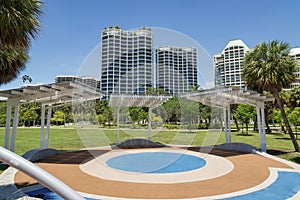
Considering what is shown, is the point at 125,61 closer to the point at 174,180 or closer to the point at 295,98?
the point at 174,180

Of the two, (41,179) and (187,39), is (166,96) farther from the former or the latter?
(41,179)

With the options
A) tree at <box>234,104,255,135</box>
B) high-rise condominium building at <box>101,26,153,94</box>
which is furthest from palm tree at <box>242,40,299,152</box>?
tree at <box>234,104,255,135</box>

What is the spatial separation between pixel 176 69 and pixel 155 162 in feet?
17.4

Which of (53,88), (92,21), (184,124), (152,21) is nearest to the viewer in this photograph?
(53,88)

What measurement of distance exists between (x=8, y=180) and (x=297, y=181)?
9293 mm

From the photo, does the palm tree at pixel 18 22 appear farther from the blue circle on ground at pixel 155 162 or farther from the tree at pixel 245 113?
the tree at pixel 245 113

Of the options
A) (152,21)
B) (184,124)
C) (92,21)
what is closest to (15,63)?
(92,21)

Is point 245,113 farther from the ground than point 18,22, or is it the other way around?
point 18,22

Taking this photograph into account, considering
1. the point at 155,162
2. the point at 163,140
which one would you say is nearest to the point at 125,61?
the point at 155,162

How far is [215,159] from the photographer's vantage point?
11180mm

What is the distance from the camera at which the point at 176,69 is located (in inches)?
486

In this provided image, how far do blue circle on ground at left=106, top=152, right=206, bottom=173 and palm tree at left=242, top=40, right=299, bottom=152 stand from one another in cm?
592

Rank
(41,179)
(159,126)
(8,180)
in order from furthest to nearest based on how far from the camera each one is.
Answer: (159,126) < (8,180) < (41,179)

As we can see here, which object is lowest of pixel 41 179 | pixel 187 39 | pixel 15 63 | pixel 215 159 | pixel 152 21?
pixel 215 159
